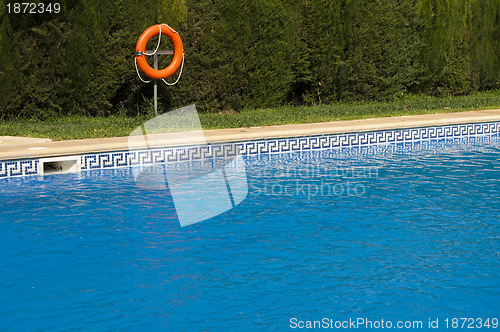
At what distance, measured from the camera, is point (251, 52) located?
44.2 feet

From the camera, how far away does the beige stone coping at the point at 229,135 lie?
809cm

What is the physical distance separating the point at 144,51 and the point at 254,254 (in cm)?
708

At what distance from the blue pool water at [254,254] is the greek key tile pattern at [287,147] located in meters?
0.36

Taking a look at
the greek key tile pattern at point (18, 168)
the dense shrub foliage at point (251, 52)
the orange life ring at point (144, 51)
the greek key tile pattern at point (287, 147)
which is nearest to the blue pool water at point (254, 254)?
the greek key tile pattern at point (18, 168)

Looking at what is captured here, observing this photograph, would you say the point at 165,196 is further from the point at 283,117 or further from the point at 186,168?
the point at 283,117

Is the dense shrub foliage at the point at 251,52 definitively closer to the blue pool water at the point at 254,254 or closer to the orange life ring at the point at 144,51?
the orange life ring at the point at 144,51

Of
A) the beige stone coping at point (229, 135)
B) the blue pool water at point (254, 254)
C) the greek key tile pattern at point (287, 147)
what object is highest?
the beige stone coping at point (229, 135)

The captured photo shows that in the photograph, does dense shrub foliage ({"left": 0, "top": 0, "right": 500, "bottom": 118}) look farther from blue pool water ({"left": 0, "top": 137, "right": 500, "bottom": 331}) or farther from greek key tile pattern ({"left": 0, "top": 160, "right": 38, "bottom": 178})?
blue pool water ({"left": 0, "top": 137, "right": 500, "bottom": 331})

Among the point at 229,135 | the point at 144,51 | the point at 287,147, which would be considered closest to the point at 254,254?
the point at 229,135

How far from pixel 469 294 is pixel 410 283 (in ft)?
1.29

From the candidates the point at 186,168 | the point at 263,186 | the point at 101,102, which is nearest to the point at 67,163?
the point at 186,168

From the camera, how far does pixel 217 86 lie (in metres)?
13.2

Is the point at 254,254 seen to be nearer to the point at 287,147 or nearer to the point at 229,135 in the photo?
the point at 229,135

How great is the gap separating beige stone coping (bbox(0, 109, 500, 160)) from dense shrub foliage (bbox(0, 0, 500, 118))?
2693 millimetres
